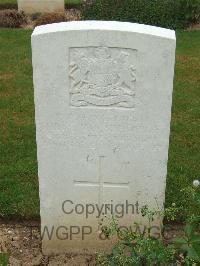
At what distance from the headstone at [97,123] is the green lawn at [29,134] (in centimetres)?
44

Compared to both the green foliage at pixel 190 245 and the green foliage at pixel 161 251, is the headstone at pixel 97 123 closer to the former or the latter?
the green foliage at pixel 161 251

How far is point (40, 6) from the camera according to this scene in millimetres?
11703

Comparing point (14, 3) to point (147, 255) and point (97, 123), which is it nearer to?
point (97, 123)

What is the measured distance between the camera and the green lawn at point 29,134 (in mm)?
4547

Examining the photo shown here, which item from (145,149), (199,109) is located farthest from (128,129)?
(199,109)

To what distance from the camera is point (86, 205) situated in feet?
12.4

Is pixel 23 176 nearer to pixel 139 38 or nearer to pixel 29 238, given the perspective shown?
pixel 29 238

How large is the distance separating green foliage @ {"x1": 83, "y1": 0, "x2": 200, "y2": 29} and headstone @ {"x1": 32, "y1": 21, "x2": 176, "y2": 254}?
23.9ft

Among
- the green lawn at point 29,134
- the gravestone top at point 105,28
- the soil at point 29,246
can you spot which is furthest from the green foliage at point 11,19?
the gravestone top at point 105,28

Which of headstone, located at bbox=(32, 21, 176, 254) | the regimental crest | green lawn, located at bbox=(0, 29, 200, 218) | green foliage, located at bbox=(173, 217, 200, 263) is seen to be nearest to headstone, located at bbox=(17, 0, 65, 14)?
green lawn, located at bbox=(0, 29, 200, 218)

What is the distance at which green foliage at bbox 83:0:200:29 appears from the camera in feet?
34.4

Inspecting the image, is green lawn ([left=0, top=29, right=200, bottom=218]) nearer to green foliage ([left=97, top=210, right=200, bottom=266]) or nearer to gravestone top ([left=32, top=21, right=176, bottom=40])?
green foliage ([left=97, top=210, right=200, bottom=266])

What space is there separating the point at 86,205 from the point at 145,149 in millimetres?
639

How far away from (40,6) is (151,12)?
107 inches
